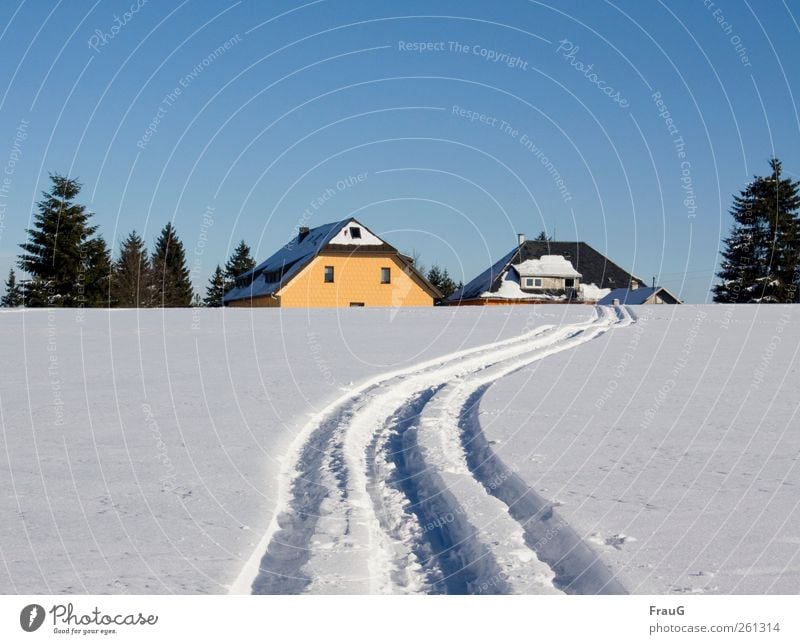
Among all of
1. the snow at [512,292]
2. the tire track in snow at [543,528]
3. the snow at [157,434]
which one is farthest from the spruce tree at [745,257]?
the tire track in snow at [543,528]

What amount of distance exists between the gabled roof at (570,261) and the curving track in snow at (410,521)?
58.4m

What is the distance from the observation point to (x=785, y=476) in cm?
787

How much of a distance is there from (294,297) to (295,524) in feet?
164

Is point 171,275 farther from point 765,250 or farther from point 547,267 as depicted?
point 765,250

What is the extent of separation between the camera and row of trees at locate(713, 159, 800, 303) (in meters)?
56.7

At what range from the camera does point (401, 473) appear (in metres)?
8.73

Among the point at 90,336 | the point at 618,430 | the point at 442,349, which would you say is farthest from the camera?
the point at 90,336

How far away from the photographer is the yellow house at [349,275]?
57.2 m

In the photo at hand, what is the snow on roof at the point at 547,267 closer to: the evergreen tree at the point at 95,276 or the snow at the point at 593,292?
the snow at the point at 593,292

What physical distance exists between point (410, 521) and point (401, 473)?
5.65 ft

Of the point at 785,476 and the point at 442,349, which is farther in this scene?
the point at 442,349

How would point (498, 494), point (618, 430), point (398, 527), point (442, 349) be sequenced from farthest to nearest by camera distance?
point (442, 349), point (618, 430), point (498, 494), point (398, 527)
